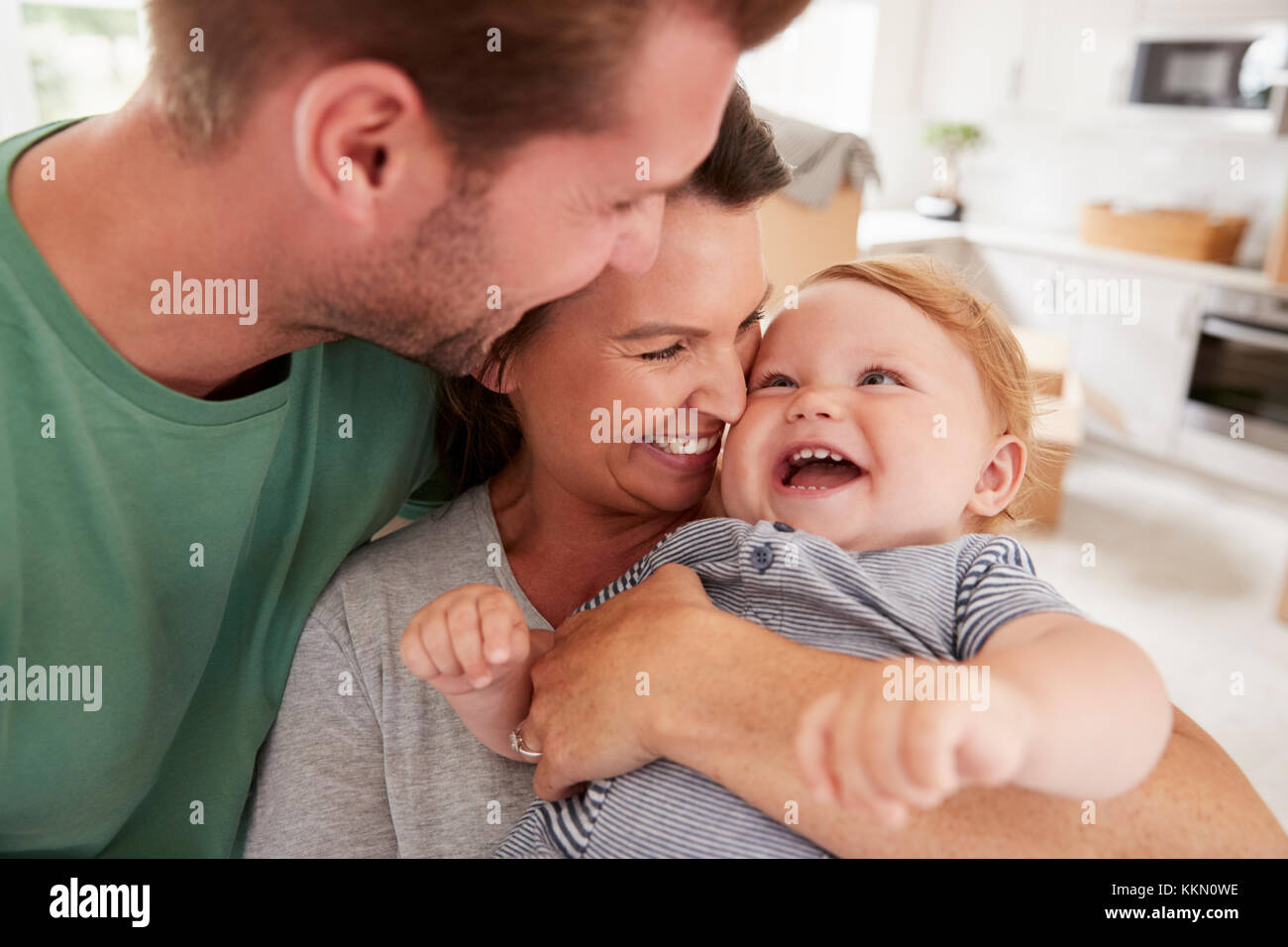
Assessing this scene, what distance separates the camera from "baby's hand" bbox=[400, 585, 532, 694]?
0.92 meters

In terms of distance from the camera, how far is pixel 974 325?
1.25 metres

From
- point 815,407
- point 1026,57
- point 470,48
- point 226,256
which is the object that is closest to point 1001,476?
point 815,407

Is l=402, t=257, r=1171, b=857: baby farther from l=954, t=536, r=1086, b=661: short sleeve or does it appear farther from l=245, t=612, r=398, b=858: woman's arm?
l=245, t=612, r=398, b=858: woman's arm

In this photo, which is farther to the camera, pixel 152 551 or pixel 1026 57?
pixel 1026 57

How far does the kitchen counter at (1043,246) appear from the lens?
4.25 m

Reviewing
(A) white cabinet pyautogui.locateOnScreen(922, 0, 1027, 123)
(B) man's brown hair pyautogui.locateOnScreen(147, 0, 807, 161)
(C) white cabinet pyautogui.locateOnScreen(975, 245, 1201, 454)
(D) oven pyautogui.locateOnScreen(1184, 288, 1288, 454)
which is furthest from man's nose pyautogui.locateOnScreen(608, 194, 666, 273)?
(A) white cabinet pyautogui.locateOnScreen(922, 0, 1027, 123)

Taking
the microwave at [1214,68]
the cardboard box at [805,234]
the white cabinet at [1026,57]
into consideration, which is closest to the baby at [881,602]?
the cardboard box at [805,234]

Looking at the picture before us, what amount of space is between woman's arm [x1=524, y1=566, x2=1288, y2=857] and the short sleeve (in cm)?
13

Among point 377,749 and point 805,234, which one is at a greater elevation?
point 805,234

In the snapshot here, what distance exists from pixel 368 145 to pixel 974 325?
0.77 m

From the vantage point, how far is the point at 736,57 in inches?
35.2

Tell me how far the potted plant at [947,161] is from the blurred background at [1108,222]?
13 millimetres

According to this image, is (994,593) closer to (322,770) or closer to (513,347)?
(513,347)

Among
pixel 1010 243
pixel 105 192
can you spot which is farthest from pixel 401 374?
pixel 1010 243
